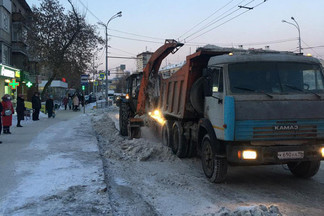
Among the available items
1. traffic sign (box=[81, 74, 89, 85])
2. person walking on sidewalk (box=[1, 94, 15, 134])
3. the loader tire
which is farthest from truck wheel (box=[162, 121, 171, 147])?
traffic sign (box=[81, 74, 89, 85])

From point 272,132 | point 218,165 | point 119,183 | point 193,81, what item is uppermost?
point 193,81

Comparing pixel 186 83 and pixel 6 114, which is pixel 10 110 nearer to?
pixel 6 114

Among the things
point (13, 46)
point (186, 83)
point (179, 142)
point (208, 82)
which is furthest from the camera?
point (13, 46)

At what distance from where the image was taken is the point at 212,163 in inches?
247

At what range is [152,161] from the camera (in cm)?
843

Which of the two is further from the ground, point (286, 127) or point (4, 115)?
point (286, 127)

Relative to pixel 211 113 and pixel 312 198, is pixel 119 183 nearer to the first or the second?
pixel 211 113

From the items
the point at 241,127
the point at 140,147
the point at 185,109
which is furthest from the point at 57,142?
the point at 241,127

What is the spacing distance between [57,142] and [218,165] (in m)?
6.38

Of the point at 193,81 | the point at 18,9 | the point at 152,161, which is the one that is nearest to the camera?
the point at 193,81

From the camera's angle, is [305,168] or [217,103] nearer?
[217,103]

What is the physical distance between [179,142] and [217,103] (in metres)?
2.84

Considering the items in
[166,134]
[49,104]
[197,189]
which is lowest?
[197,189]

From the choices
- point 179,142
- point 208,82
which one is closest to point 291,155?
point 208,82
